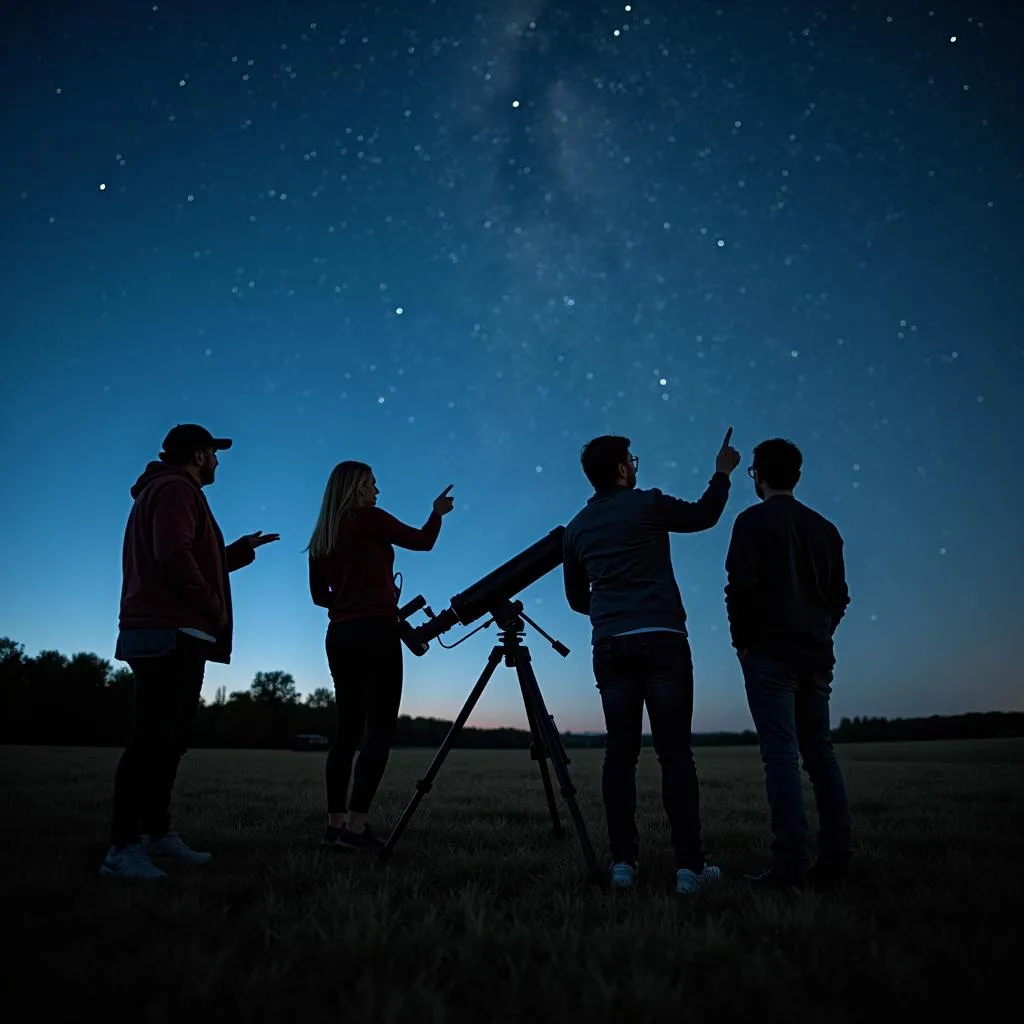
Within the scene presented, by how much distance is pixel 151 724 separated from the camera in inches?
165

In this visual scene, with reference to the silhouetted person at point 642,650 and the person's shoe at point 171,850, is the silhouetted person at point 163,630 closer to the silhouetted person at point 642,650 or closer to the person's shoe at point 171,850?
the person's shoe at point 171,850

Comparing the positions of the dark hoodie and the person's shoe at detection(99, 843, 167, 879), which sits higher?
the dark hoodie

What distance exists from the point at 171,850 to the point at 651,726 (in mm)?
3391

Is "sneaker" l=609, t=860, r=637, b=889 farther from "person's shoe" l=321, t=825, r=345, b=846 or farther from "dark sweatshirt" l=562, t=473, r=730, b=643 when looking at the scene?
"person's shoe" l=321, t=825, r=345, b=846

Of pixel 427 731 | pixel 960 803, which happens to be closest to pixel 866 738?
pixel 427 731

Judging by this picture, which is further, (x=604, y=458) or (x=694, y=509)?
A: (x=604, y=458)

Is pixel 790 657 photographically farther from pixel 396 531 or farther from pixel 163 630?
pixel 163 630

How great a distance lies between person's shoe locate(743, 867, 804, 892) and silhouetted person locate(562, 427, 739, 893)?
0.24 meters

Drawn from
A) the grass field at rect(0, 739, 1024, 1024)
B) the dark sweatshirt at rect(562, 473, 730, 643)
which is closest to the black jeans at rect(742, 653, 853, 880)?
the grass field at rect(0, 739, 1024, 1024)

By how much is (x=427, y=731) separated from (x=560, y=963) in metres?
65.6

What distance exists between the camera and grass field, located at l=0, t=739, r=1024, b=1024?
230 centimetres

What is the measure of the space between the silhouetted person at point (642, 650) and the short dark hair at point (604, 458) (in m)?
0.18

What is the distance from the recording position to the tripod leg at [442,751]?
4.48 metres

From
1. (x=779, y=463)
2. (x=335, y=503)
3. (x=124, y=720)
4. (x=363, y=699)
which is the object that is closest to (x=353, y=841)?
(x=363, y=699)
